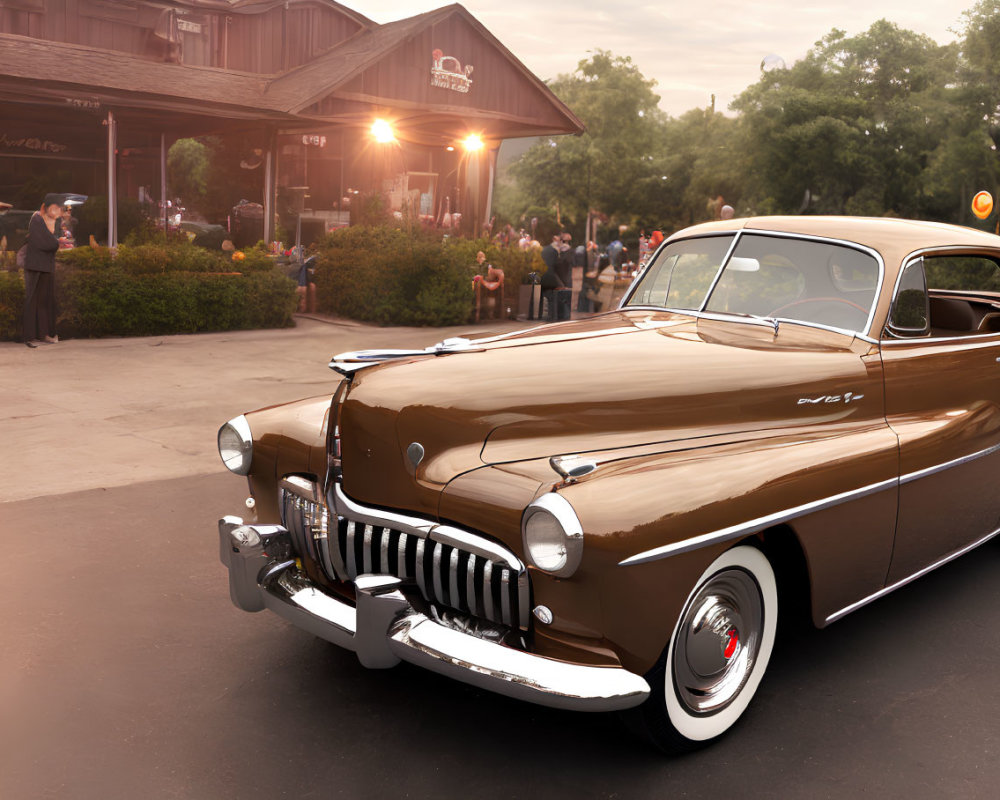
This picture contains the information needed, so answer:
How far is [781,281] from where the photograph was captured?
4348mm

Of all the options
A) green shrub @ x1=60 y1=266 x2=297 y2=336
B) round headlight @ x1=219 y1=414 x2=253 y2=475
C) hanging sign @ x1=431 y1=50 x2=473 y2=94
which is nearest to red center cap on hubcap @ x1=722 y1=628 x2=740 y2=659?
round headlight @ x1=219 y1=414 x2=253 y2=475

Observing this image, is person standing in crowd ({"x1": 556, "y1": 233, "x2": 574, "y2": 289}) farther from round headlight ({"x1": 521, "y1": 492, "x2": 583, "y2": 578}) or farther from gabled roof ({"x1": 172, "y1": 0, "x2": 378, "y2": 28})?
round headlight ({"x1": 521, "y1": 492, "x2": 583, "y2": 578})

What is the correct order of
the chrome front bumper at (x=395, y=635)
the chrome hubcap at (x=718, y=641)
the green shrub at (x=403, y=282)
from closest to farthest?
the chrome front bumper at (x=395, y=635) → the chrome hubcap at (x=718, y=641) → the green shrub at (x=403, y=282)

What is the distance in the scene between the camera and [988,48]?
29141 millimetres

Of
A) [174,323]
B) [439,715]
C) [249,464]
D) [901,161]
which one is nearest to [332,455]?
[249,464]

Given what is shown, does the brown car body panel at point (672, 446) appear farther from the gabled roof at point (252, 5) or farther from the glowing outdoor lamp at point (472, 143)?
the glowing outdoor lamp at point (472, 143)

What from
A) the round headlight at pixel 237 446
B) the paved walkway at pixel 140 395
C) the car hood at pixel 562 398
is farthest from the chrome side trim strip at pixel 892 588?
the round headlight at pixel 237 446

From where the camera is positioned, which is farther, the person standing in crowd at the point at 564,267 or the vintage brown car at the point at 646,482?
the person standing in crowd at the point at 564,267

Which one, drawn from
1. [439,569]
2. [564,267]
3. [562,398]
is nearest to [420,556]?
[439,569]

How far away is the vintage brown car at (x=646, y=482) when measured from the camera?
2805 mm

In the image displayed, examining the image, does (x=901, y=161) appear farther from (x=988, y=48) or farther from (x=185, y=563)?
(x=185, y=563)

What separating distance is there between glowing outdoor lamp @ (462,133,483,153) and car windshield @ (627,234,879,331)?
20.4 m

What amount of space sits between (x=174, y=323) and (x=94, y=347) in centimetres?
161

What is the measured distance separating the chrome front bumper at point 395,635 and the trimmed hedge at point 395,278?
469 inches
